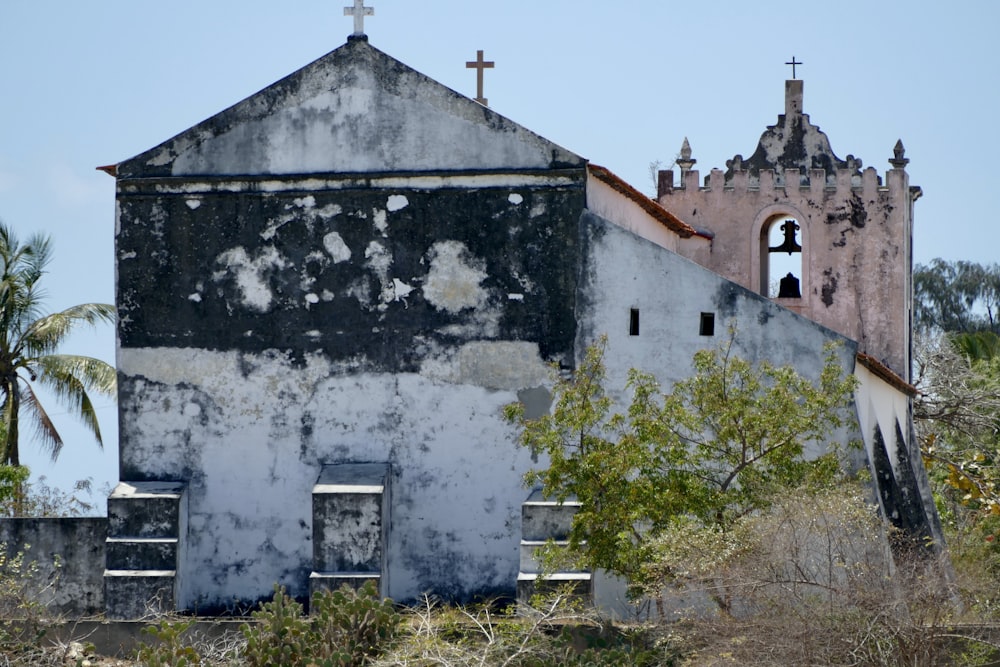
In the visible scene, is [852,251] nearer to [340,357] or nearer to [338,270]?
[338,270]

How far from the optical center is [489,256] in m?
20.5

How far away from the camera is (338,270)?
20.8 meters

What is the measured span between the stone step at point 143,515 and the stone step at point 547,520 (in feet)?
13.0

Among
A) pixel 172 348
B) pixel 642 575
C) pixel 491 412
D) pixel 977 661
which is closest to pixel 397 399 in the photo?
pixel 491 412

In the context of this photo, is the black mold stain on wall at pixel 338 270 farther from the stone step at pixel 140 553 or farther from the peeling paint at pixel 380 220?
the stone step at pixel 140 553

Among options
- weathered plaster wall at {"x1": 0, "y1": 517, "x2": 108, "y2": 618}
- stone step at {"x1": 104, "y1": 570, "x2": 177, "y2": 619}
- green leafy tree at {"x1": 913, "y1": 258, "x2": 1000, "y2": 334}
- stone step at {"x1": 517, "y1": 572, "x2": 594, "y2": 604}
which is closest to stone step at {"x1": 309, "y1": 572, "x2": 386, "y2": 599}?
stone step at {"x1": 104, "y1": 570, "x2": 177, "y2": 619}

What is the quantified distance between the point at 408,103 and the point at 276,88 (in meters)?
1.58

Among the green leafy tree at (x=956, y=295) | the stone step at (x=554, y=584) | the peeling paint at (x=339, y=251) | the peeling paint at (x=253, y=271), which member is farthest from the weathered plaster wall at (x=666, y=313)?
the green leafy tree at (x=956, y=295)

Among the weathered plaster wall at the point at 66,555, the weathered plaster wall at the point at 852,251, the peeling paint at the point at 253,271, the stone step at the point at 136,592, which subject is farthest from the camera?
the weathered plaster wall at the point at 852,251

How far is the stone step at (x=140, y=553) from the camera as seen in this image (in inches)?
772

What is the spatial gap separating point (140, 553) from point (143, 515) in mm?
430

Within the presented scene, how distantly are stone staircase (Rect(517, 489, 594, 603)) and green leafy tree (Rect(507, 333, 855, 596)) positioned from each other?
0.61 metres

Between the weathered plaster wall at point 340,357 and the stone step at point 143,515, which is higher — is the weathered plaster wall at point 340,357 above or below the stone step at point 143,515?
above

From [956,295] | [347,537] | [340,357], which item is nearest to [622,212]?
[340,357]
